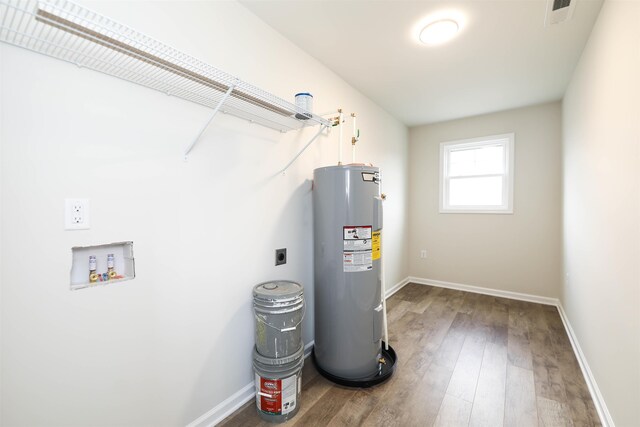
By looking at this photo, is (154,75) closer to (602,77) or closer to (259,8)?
(259,8)

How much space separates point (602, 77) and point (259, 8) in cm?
234

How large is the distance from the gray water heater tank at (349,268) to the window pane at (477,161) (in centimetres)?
279

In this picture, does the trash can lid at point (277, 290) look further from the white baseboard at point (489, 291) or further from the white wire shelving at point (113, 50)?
the white baseboard at point (489, 291)

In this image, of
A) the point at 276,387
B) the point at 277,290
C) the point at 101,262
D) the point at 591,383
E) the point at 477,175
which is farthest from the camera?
the point at 477,175

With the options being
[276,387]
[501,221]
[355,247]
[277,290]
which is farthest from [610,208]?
[501,221]

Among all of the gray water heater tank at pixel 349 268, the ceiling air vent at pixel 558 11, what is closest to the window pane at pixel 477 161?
the ceiling air vent at pixel 558 11

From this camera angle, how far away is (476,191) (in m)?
4.10

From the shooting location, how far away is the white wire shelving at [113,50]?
2.79ft

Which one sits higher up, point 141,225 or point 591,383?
point 141,225

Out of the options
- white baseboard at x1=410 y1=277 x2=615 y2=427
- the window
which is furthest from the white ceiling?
white baseboard at x1=410 y1=277 x2=615 y2=427

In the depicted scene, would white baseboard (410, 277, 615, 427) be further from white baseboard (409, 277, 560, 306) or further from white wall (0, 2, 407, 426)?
white wall (0, 2, 407, 426)

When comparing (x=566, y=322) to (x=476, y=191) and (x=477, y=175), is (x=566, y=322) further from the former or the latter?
(x=477, y=175)

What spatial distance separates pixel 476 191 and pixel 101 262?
4443 millimetres

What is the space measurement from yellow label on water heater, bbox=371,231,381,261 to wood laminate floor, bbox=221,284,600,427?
36.8 inches
